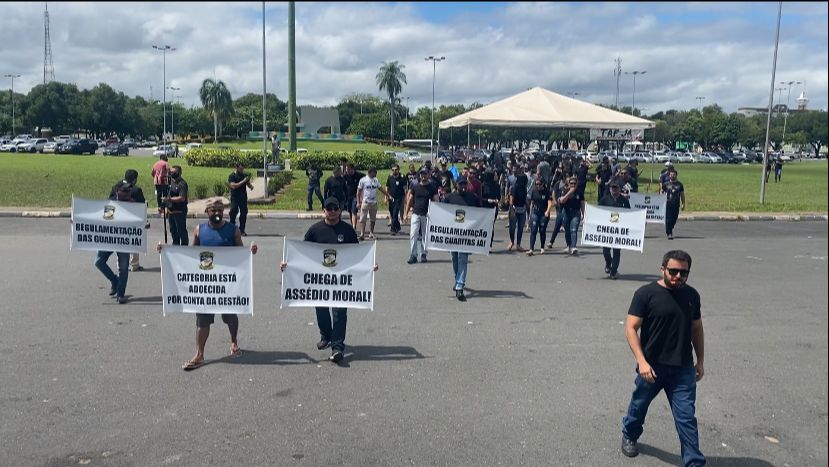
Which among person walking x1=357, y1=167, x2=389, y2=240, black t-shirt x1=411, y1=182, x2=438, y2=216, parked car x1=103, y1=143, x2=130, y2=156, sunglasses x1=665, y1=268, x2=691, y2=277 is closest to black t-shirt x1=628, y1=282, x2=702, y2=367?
sunglasses x1=665, y1=268, x2=691, y2=277

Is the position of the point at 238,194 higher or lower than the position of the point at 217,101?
lower

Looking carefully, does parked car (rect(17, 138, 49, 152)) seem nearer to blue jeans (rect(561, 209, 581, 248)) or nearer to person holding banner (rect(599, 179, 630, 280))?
blue jeans (rect(561, 209, 581, 248))

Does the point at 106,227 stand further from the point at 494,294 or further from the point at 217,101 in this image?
the point at 217,101

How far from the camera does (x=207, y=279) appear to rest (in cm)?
690

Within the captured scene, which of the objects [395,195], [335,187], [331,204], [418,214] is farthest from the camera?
[395,195]

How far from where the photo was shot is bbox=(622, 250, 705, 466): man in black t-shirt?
14.5 feet

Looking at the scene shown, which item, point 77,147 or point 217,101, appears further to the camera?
point 217,101

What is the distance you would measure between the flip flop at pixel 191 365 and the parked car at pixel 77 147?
6000 cm

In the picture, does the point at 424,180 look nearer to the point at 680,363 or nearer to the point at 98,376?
the point at 98,376

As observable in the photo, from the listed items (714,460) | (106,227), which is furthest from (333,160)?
(714,460)

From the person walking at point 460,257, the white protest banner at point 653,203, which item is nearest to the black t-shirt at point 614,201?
the person walking at point 460,257

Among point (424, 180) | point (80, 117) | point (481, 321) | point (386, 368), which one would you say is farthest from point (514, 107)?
point (80, 117)

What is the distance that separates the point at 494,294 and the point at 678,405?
5.65 meters

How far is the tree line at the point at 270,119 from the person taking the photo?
2254 inches
